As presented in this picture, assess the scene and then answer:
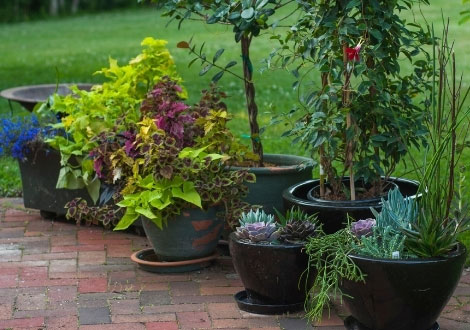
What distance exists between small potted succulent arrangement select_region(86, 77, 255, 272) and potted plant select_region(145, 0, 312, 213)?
17 cm

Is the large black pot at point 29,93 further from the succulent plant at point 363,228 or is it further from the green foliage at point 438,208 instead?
the green foliage at point 438,208

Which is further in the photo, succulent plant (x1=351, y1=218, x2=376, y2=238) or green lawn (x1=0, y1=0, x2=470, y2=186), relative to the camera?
green lawn (x1=0, y1=0, x2=470, y2=186)

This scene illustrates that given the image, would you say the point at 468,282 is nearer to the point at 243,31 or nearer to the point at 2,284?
the point at 243,31

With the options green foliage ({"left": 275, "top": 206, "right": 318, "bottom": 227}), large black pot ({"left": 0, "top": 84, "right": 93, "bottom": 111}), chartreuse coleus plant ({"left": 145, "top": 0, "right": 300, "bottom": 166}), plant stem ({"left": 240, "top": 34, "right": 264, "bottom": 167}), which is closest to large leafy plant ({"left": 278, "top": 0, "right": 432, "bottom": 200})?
chartreuse coleus plant ({"left": 145, "top": 0, "right": 300, "bottom": 166})

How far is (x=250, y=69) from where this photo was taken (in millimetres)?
5434

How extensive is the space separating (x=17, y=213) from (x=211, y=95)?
1.73 metres

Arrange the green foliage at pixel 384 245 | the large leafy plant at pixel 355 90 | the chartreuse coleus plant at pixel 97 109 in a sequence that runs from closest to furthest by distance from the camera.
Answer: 1. the green foliage at pixel 384 245
2. the large leafy plant at pixel 355 90
3. the chartreuse coleus plant at pixel 97 109

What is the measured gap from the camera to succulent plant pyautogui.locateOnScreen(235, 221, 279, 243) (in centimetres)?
418

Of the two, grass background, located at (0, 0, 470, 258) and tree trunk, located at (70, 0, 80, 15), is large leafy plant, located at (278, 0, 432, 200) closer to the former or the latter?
grass background, located at (0, 0, 470, 258)

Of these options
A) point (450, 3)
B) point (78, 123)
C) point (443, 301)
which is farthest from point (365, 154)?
point (450, 3)

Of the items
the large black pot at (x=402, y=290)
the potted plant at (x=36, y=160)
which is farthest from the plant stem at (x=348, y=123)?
the potted plant at (x=36, y=160)

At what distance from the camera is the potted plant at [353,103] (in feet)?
14.4

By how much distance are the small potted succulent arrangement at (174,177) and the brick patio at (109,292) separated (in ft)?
0.51

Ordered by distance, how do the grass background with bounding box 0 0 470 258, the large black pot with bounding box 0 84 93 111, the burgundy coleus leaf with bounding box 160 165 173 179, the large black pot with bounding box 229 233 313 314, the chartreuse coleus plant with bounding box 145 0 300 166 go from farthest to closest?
1. the grass background with bounding box 0 0 470 258
2. the large black pot with bounding box 0 84 93 111
3. the burgundy coleus leaf with bounding box 160 165 173 179
4. the chartreuse coleus plant with bounding box 145 0 300 166
5. the large black pot with bounding box 229 233 313 314
